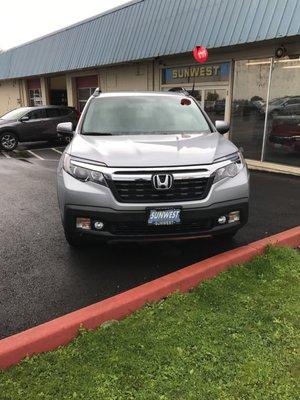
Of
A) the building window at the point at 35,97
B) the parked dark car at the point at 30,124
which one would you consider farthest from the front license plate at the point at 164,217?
the building window at the point at 35,97

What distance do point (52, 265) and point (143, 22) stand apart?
10056mm

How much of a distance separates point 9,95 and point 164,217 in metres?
25.7

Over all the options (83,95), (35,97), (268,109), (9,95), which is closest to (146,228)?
(268,109)

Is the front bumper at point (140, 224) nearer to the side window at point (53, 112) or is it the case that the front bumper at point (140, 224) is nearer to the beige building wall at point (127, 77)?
the beige building wall at point (127, 77)

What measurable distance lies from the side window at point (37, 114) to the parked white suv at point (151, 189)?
486 inches

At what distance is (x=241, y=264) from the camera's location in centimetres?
408

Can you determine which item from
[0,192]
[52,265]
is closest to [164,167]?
[52,265]

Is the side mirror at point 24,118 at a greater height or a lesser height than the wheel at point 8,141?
greater

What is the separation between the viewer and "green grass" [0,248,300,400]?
7.87ft

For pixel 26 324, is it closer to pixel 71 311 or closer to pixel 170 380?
pixel 71 311

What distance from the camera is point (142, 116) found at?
505cm

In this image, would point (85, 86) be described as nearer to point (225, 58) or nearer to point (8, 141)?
point (8, 141)

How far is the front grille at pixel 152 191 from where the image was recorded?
3.70 meters

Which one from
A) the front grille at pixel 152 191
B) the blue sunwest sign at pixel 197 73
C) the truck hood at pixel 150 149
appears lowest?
the front grille at pixel 152 191
